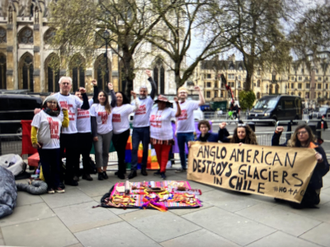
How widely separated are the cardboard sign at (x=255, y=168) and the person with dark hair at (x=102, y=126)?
5.90 feet

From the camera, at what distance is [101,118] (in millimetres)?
5961

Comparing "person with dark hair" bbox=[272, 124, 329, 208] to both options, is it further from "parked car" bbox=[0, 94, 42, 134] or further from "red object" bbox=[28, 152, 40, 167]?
"parked car" bbox=[0, 94, 42, 134]

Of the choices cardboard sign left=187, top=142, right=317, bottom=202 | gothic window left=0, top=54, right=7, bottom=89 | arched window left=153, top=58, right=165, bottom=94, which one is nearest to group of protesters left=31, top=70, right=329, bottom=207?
cardboard sign left=187, top=142, right=317, bottom=202

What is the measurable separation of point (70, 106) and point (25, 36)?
1954 inches

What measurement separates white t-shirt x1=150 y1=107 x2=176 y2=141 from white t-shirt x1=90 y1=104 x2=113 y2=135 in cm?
94

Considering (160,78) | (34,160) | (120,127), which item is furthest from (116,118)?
(160,78)

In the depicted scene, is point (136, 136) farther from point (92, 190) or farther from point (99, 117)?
point (92, 190)

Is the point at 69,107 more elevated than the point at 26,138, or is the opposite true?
the point at 69,107

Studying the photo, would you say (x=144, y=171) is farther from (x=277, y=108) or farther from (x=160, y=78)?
(x=160, y=78)

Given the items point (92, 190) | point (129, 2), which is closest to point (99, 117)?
point (92, 190)

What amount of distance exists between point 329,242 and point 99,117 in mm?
4440

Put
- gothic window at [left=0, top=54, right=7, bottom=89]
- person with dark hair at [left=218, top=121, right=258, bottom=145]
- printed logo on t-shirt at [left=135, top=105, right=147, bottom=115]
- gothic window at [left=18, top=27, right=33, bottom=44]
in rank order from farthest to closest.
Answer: gothic window at [left=18, top=27, right=33, bottom=44] → gothic window at [left=0, top=54, right=7, bottom=89] → printed logo on t-shirt at [left=135, top=105, right=147, bottom=115] → person with dark hair at [left=218, top=121, right=258, bottom=145]

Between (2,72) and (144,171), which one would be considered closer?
(144,171)

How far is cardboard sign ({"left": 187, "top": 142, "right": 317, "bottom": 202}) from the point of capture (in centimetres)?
429
